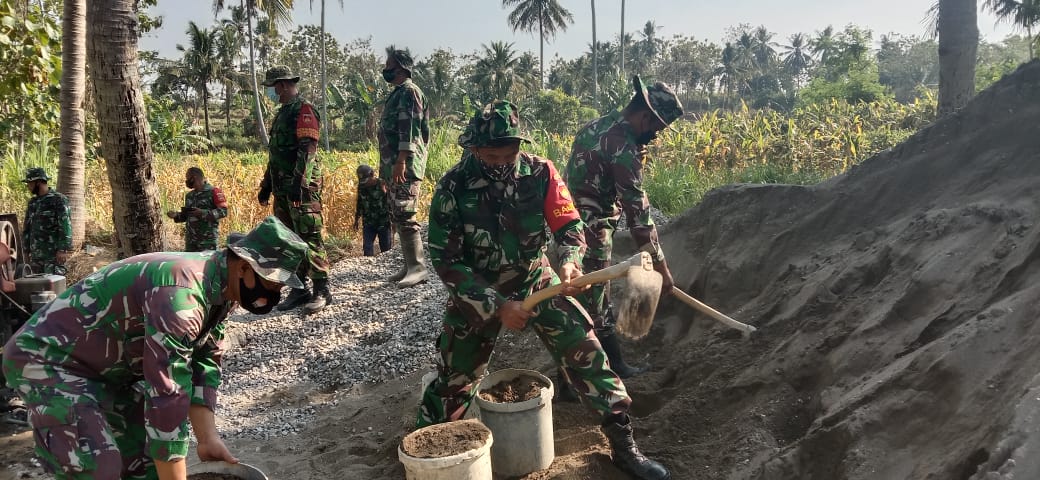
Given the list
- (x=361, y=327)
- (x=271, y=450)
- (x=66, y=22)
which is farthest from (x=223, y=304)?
(x=66, y=22)

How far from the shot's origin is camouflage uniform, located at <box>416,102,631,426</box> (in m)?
3.02

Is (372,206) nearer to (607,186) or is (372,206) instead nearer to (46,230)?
(46,230)

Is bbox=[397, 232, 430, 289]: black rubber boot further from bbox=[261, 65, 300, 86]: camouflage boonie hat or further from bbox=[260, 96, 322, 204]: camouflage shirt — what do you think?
bbox=[261, 65, 300, 86]: camouflage boonie hat

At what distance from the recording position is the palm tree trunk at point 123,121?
460cm

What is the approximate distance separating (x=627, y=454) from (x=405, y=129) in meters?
3.71

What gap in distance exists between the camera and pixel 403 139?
19.1 ft

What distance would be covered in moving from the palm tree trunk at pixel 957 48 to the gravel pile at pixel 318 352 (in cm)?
594

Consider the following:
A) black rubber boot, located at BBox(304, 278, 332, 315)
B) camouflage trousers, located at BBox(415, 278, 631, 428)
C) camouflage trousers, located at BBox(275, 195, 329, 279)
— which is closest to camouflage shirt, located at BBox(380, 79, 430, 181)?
camouflage trousers, located at BBox(275, 195, 329, 279)

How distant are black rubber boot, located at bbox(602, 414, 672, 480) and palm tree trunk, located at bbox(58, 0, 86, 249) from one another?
6.79m

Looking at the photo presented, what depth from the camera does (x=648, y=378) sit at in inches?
171

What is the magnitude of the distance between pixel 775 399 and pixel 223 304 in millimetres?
2692

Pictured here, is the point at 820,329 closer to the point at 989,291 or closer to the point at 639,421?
the point at 989,291

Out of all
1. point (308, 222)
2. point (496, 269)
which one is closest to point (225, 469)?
point (496, 269)

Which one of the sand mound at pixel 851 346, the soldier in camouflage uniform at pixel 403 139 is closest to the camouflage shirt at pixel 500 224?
the sand mound at pixel 851 346
